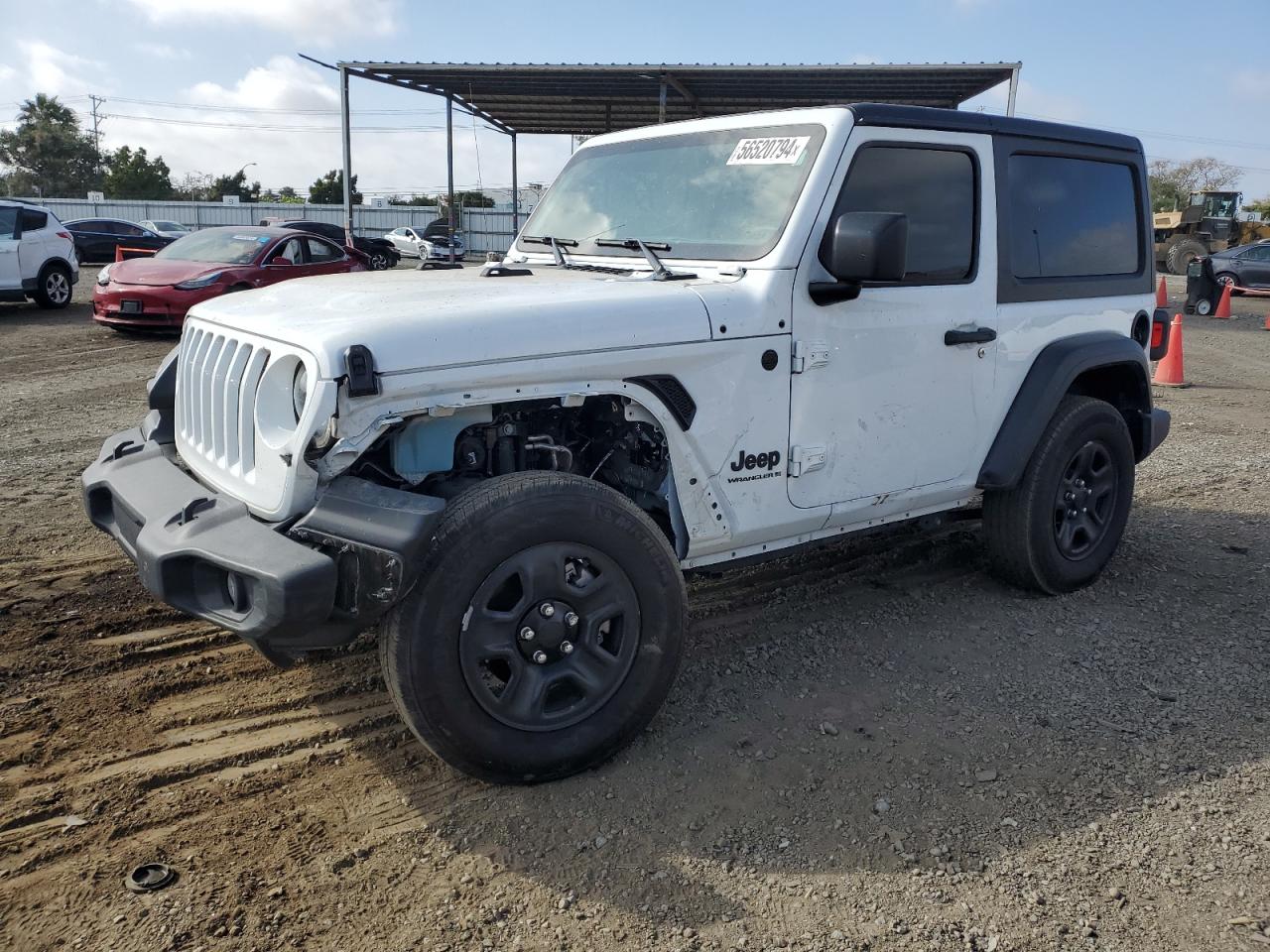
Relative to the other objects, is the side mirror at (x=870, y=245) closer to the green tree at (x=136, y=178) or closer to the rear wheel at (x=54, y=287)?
the rear wheel at (x=54, y=287)

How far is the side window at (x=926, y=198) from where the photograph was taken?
3.71 metres

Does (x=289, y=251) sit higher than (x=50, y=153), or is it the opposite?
(x=50, y=153)

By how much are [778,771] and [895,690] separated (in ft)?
2.62

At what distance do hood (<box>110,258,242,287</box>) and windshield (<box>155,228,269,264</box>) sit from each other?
0.64ft

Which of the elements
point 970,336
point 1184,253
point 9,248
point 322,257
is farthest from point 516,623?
point 1184,253

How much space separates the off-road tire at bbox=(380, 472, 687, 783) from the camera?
279 cm

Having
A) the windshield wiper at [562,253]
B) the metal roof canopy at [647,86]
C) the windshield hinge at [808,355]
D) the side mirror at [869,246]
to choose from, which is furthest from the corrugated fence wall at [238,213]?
the side mirror at [869,246]

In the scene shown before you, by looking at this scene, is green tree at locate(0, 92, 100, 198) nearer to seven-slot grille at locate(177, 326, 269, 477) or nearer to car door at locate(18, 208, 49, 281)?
car door at locate(18, 208, 49, 281)

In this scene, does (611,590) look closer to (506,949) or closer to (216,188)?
(506,949)

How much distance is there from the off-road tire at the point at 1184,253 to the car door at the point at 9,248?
30258mm

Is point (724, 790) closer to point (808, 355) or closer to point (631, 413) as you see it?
point (631, 413)

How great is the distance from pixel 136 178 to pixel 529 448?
67313 millimetres

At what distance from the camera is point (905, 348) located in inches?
152

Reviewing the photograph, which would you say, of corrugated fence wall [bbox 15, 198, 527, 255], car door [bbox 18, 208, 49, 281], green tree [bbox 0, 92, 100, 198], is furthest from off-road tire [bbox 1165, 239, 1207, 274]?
green tree [bbox 0, 92, 100, 198]
